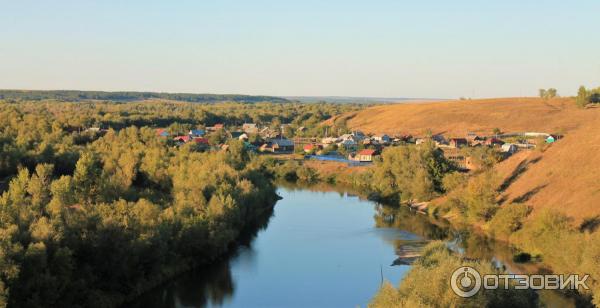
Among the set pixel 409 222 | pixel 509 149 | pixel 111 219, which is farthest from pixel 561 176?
pixel 111 219

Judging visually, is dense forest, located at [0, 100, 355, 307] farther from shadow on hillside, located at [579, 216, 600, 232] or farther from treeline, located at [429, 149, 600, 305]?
shadow on hillside, located at [579, 216, 600, 232]

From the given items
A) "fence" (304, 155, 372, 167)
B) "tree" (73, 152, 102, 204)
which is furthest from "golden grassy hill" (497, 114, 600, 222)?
"tree" (73, 152, 102, 204)

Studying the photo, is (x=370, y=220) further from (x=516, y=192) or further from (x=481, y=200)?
(x=516, y=192)

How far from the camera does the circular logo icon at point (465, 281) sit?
18342 millimetres

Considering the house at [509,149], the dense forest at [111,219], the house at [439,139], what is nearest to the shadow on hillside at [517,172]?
the house at [509,149]

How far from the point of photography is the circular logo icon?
1834 cm

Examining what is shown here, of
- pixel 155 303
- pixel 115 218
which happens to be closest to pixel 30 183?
pixel 115 218

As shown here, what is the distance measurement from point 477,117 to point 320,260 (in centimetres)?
7190

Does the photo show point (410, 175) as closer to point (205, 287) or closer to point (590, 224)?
point (590, 224)

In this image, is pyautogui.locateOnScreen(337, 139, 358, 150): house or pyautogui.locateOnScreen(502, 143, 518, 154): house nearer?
pyautogui.locateOnScreen(502, 143, 518, 154): house

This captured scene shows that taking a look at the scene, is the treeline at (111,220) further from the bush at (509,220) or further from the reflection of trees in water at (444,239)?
the bush at (509,220)

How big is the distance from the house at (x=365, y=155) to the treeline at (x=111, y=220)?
73.3 ft

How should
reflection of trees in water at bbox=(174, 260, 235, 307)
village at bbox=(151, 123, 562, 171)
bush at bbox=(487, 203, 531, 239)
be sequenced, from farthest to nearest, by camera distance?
village at bbox=(151, 123, 562, 171), bush at bbox=(487, 203, 531, 239), reflection of trees in water at bbox=(174, 260, 235, 307)

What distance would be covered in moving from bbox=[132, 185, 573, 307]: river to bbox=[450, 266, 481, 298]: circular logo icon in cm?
593
